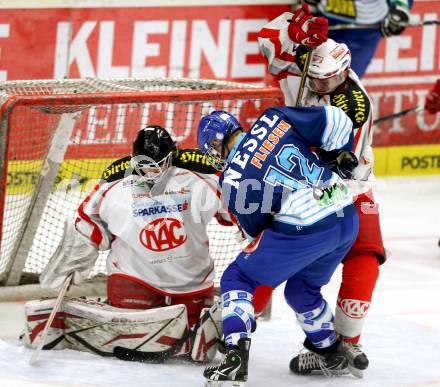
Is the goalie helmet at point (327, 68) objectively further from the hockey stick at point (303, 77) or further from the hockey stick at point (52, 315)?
the hockey stick at point (52, 315)

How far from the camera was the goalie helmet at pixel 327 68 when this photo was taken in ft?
17.8

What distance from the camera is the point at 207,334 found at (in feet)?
17.7

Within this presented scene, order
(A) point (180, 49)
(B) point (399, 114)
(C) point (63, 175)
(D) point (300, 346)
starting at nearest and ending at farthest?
(D) point (300, 346) < (C) point (63, 175) < (A) point (180, 49) < (B) point (399, 114)

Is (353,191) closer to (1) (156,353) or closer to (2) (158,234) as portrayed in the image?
(2) (158,234)

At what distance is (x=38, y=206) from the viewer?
622cm

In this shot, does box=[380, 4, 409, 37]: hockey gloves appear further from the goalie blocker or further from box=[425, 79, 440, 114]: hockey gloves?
the goalie blocker

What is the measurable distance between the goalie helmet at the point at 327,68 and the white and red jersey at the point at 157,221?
1.82 feet

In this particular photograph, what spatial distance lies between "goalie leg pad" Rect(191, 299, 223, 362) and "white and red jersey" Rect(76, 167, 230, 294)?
227 millimetres

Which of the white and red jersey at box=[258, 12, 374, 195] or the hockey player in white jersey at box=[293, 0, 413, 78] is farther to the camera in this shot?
the hockey player in white jersey at box=[293, 0, 413, 78]

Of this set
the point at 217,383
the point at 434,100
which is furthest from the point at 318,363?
the point at 434,100

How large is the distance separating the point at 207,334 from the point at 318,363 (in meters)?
0.44

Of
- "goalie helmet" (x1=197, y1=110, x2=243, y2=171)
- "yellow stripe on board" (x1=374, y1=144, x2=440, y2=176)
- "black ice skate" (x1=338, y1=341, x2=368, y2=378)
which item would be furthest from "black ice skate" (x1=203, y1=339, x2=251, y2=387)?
"yellow stripe on board" (x1=374, y1=144, x2=440, y2=176)

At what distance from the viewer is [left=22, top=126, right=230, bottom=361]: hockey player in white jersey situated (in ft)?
17.8

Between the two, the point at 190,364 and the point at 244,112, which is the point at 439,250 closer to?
the point at 244,112
